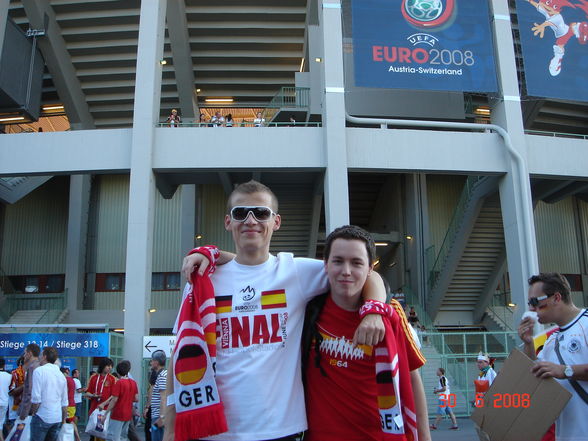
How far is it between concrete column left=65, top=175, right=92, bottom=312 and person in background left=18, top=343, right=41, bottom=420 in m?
19.5

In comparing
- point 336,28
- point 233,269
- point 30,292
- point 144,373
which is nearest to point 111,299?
point 30,292

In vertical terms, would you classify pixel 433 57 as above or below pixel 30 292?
above

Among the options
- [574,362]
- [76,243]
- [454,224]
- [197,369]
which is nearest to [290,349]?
[197,369]

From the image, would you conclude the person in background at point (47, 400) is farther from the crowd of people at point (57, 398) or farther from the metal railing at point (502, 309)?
the metal railing at point (502, 309)

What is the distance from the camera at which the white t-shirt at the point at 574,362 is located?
416 centimetres

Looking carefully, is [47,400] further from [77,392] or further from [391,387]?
[77,392]

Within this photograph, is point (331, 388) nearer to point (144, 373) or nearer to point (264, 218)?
point (264, 218)

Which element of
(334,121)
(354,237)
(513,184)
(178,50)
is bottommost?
(354,237)

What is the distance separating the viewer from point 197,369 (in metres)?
2.79

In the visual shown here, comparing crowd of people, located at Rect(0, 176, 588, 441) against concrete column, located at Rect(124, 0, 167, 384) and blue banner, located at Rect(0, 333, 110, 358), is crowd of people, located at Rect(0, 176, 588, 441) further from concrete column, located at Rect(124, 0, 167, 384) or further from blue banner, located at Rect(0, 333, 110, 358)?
concrete column, located at Rect(124, 0, 167, 384)

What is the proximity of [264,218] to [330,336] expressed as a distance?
0.76m

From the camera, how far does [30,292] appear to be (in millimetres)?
28297

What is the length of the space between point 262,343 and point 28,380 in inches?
234

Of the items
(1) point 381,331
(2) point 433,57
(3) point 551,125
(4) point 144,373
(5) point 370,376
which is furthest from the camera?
(3) point 551,125
